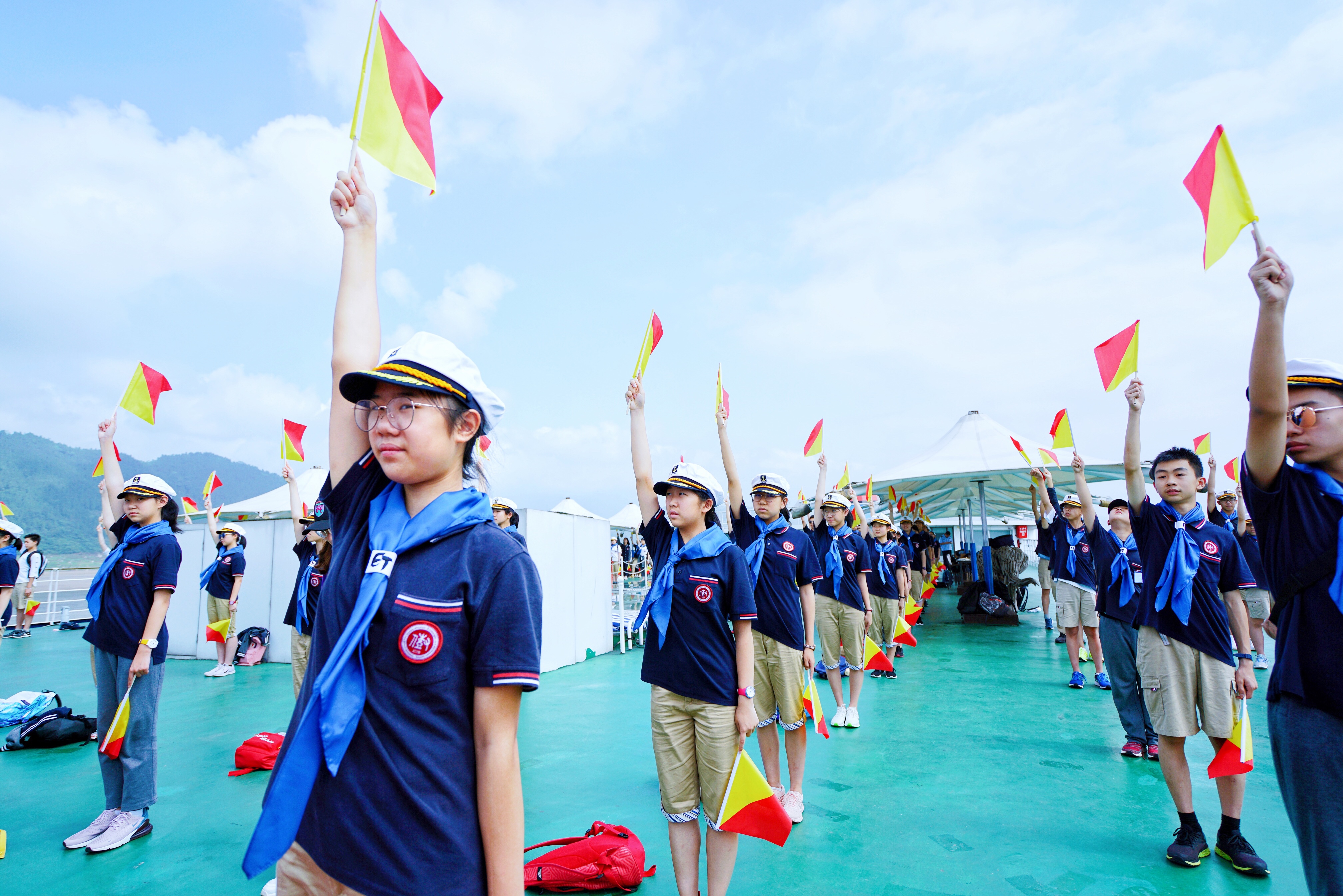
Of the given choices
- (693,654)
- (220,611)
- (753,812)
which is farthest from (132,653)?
Answer: (220,611)

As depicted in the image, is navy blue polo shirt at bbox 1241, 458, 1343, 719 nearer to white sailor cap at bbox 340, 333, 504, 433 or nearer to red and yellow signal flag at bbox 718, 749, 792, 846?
red and yellow signal flag at bbox 718, 749, 792, 846

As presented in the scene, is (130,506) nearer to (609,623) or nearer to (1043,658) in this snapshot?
(609,623)

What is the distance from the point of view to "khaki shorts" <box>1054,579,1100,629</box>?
8.16 metres

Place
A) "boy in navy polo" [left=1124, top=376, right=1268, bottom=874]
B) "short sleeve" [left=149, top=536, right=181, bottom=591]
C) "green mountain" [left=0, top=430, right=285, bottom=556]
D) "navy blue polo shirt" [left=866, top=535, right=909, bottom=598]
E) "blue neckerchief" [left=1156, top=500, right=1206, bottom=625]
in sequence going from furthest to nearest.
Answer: "green mountain" [left=0, top=430, right=285, bottom=556] < "navy blue polo shirt" [left=866, top=535, right=909, bottom=598] < "short sleeve" [left=149, top=536, right=181, bottom=591] < "blue neckerchief" [left=1156, top=500, right=1206, bottom=625] < "boy in navy polo" [left=1124, top=376, right=1268, bottom=874]

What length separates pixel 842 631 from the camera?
709 centimetres

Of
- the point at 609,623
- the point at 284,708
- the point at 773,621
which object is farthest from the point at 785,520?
the point at 609,623

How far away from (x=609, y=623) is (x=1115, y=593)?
7.79 metres

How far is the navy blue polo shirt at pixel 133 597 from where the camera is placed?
13.5ft

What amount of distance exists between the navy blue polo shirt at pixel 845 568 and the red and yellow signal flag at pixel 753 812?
3.93 m

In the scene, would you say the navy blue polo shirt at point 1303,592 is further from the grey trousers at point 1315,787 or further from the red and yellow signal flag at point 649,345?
the red and yellow signal flag at point 649,345

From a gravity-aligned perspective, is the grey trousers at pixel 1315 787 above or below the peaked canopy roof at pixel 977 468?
below

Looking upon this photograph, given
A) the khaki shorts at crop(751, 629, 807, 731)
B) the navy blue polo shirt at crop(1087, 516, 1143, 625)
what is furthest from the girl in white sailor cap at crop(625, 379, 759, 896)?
the navy blue polo shirt at crop(1087, 516, 1143, 625)

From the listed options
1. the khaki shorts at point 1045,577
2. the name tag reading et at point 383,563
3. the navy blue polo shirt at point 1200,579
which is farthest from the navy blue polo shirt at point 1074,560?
the name tag reading et at point 383,563

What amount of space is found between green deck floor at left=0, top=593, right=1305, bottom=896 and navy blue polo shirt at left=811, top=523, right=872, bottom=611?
119 centimetres
